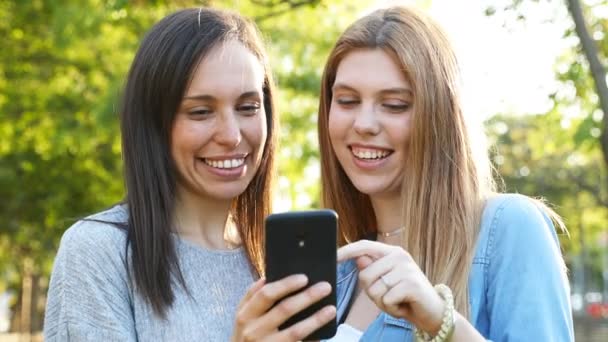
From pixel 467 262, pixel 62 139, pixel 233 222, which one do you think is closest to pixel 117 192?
pixel 62 139

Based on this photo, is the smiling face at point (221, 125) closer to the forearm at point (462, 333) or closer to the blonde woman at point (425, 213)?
the blonde woman at point (425, 213)

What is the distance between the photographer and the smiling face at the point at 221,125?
3.69 metres

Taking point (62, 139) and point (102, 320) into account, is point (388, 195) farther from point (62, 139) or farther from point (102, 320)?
point (62, 139)

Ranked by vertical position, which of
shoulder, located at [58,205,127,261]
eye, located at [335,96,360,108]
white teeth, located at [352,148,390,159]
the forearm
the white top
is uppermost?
eye, located at [335,96,360,108]

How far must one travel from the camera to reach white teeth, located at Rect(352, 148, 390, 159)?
3.65 meters

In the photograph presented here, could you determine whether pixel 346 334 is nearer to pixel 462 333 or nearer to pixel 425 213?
pixel 425 213

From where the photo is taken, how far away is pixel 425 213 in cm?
346

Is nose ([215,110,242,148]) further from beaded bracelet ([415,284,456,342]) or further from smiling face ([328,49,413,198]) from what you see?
beaded bracelet ([415,284,456,342])

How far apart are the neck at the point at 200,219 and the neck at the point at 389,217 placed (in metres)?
0.62

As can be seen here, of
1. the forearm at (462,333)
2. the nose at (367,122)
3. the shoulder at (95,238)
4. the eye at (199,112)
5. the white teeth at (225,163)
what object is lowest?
the forearm at (462,333)

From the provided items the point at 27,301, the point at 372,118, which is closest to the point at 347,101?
the point at 372,118

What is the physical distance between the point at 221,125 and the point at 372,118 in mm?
571

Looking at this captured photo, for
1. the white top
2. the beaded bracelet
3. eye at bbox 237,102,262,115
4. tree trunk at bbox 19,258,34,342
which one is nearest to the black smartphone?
the beaded bracelet

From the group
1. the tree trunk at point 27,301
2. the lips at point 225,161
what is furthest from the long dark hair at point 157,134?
the tree trunk at point 27,301
